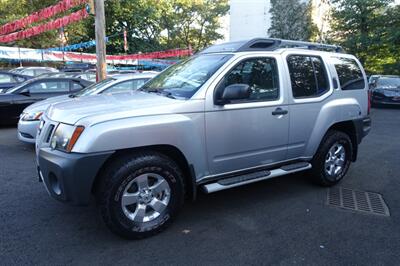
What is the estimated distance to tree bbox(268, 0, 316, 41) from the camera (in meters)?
22.5

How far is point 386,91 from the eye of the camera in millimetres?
14789

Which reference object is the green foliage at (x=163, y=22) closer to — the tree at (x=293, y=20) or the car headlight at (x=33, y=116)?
the tree at (x=293, y=20)

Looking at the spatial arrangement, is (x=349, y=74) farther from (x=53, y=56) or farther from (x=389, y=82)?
(x=53, y=56)

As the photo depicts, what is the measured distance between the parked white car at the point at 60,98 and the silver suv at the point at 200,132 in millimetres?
2509

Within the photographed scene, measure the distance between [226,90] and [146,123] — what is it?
2.91 feet

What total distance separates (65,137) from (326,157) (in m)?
3.41

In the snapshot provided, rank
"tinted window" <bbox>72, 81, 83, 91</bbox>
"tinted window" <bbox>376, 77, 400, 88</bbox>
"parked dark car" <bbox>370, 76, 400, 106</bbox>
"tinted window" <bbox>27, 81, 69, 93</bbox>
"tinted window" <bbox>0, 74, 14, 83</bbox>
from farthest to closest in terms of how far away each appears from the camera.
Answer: "tinted window" <bbox>376, 77, 400, 88</bbox>, "parked dark car" <bbox>370, 76, 400, 106</bbox>, "tinted window" <bbox>0, 74, 14, 83</bbox>, "tinted window" <bbox>72, 81, 83, 91</bbox>, "tinted window" <bbox>27, 81, 69, 93</bbox>

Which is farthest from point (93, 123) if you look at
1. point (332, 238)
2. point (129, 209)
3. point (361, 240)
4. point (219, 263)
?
point (361, 240)

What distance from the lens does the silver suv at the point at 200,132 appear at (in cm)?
294

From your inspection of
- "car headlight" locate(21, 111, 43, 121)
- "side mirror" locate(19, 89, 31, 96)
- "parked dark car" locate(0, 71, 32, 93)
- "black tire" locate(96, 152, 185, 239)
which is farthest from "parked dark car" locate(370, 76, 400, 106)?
"parked dark car" locate(0, 71, 32, 93)

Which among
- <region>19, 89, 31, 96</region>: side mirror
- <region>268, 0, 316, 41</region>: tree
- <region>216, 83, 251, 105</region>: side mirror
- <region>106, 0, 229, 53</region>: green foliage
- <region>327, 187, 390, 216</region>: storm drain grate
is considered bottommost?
<region>327, 187, 390, 216</region>: storm drain grate

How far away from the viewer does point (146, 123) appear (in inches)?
119

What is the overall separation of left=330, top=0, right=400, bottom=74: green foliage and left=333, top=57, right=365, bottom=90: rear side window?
2132 cm

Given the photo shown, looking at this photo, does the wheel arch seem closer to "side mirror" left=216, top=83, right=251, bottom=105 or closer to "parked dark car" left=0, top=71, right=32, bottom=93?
"side mirror" left=216, top=83, right=251, bottom=105
